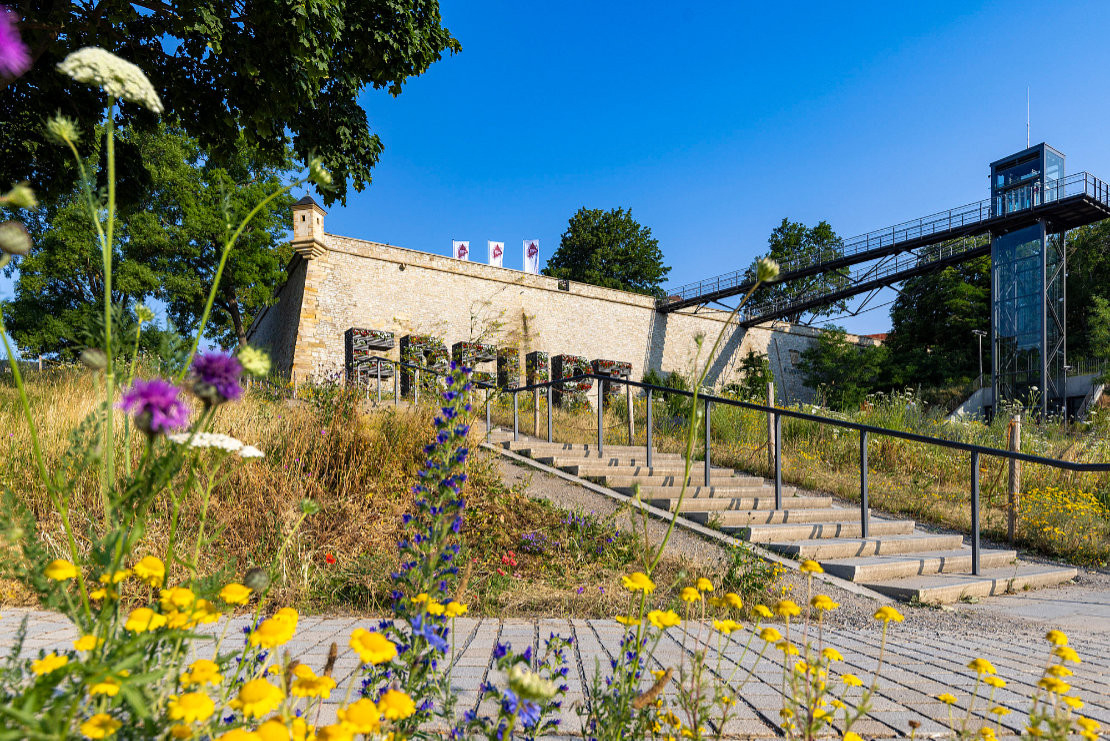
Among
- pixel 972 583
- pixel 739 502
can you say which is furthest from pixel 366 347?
pixel 972 583

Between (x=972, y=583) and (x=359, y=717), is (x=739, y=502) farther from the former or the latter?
(x=359, y=717)

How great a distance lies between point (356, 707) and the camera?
0.77 metres

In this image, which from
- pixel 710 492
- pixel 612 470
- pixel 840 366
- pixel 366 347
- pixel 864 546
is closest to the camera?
pixel 864 546

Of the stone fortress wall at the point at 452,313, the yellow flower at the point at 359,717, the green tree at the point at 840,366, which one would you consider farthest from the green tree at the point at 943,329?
the yellow flower at the point at 359,717

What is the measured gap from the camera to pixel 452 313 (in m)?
18.2

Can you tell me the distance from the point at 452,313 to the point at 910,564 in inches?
595

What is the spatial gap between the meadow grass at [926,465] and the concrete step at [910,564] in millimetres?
1204

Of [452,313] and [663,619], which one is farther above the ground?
[452,313]

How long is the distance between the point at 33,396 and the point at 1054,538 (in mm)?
10100

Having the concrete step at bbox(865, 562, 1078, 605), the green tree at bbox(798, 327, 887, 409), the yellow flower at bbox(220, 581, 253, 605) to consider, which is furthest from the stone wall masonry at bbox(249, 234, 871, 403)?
the yellow flower at bbox(220, 581, 253, 605)

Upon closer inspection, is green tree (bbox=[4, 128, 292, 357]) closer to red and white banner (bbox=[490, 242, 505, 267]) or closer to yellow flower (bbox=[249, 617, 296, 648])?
red and white banner (bbox=[490, 242, 505, 267])

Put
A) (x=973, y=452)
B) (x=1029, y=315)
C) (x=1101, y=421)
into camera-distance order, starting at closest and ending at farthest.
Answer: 1. (x=973, y=452)
2. (x=1101, y=421)
3. (x=1029, y=315)

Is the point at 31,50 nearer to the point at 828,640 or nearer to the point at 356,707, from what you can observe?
the point at 356,707

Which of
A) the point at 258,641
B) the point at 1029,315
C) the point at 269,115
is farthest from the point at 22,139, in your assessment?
the point at 1029,315
